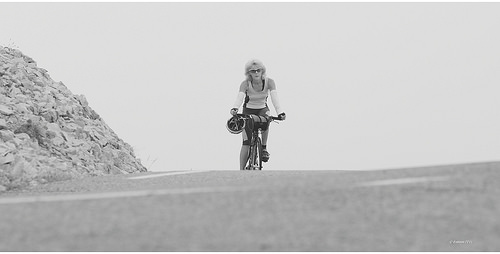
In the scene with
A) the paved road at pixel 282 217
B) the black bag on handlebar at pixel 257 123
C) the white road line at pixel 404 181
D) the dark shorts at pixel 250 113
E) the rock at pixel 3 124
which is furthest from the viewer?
the dark shorts at pixel 250 113

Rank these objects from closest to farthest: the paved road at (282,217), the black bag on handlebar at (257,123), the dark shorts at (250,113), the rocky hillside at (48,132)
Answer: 1. the paved road at (282,217)
2. the rocky hillside at (48,132)
3. the black bag on handlebar at (257,123)
4. the dark shorts at (250,113)

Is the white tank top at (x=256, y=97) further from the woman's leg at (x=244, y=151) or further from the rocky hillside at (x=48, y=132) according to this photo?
the rocky hillside at (x=48, y=132)

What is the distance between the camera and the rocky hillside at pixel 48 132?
1344 cm

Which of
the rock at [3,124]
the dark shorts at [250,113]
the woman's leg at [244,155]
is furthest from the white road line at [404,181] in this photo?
the rock at [3,124]

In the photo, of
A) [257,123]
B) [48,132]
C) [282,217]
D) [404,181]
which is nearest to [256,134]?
[257,123]

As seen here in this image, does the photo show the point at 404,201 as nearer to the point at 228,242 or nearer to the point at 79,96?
the point at 228,242

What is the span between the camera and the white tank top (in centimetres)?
1541

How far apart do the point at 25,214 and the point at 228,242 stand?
6.96ft

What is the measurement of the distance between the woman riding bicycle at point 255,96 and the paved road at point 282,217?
6955 millimetres

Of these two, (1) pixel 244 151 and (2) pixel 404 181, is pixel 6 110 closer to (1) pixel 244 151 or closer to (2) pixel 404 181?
(1) pixel 244 151

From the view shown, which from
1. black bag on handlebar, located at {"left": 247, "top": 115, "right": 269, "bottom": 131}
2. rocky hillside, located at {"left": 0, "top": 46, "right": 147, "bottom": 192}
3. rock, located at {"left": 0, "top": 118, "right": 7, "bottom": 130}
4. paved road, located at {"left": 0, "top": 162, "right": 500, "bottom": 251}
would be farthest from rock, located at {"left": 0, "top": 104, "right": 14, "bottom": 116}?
paved road, located at {"left": 0, "top": 162, "right": 500, "bottom": 251}

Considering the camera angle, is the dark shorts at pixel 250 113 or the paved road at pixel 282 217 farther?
the dark shorts at pixel 250 113

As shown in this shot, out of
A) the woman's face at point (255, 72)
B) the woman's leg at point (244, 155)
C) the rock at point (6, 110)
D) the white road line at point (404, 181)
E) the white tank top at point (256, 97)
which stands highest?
the woman's face at point (255, 72)

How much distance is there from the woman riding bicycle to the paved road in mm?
6955
